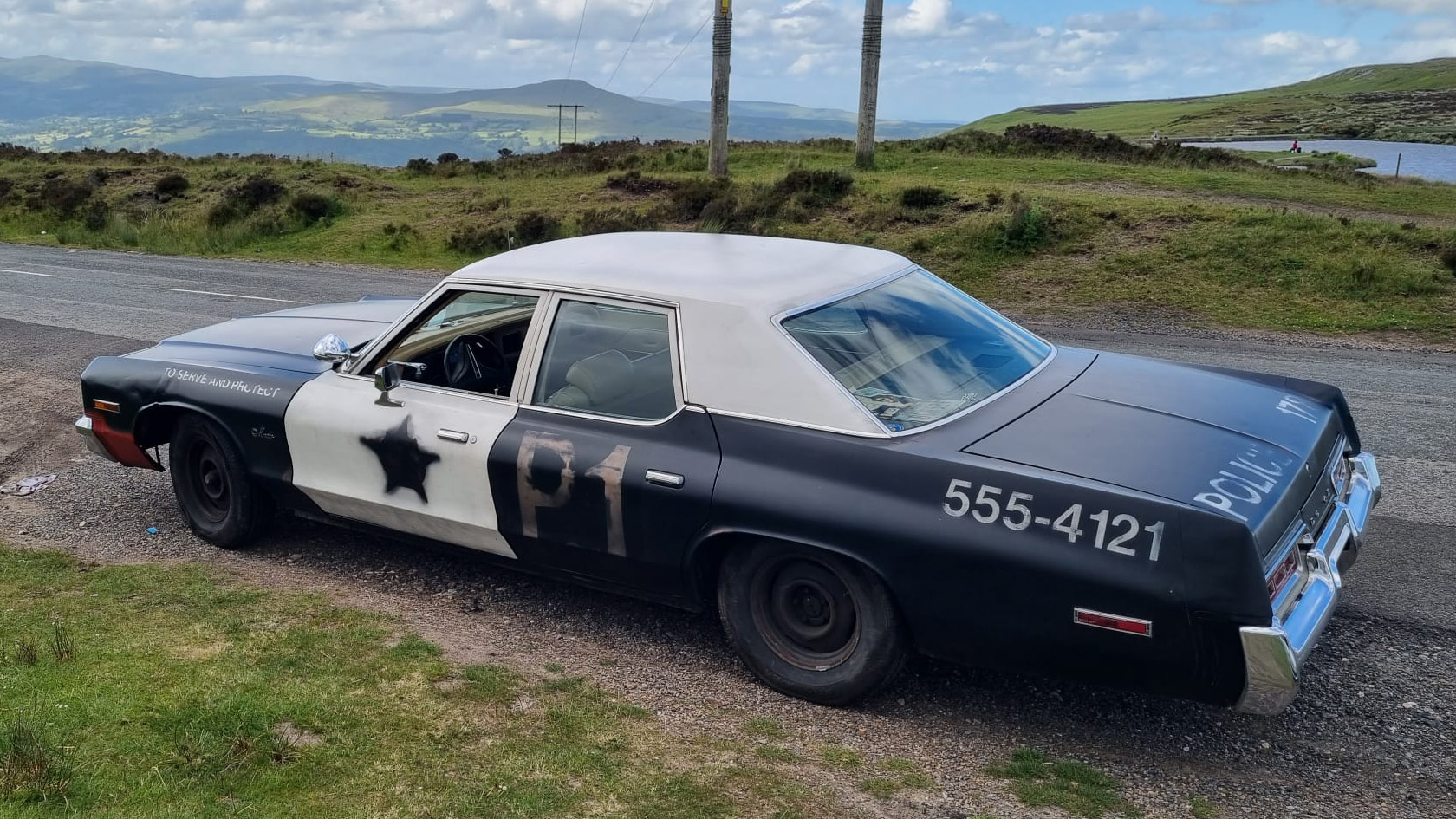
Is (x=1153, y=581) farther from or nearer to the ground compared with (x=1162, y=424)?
nearer to the ground

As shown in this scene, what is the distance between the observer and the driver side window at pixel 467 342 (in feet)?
15.3

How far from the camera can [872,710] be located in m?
3.79

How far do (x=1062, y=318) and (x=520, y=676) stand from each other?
378 inches

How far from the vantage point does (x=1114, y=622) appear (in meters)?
3.16

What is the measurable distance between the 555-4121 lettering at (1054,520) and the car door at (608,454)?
0.87m

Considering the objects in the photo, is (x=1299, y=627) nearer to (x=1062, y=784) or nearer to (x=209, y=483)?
(x=1062, y=784)

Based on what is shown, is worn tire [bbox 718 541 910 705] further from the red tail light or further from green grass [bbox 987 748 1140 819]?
the red tail light

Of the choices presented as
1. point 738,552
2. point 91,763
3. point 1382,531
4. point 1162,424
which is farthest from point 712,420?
point 1382,531

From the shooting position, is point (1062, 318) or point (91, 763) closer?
point (91, 763)

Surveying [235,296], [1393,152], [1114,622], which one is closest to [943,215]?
[235,296]

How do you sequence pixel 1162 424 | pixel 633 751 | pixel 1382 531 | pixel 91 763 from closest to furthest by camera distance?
1. pixel 91 763
2. pixel 633 751
3. pixel 1162 424
4. pixel 1382 531

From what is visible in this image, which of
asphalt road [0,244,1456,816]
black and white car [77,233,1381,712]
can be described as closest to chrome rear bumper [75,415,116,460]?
asphalt road [0,244,1456,816]

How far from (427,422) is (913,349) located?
6.47 feet

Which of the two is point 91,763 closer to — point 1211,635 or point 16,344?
point 1211,635
